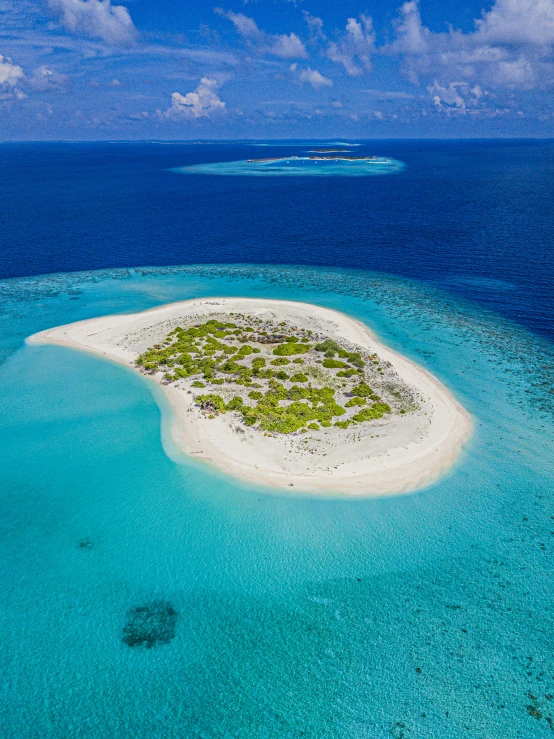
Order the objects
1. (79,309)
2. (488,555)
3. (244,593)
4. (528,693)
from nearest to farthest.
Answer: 1. (528,693)
2. (244,593)
3. (488,555)
4. (79,309)

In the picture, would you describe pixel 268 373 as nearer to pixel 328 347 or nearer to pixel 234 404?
pixel 234 404

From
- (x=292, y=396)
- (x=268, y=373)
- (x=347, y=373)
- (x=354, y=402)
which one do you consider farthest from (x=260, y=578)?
(x=347, y=373)

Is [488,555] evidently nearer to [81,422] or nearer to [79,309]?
[81,422]

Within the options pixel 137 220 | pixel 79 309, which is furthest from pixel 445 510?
pixel 137 220

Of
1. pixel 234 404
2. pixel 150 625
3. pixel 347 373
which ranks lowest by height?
pixel 150 625

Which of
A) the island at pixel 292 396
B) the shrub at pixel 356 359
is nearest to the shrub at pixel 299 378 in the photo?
the island at pixel 292 396

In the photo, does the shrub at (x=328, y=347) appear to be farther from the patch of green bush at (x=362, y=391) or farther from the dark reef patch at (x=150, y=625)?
the dark reef patch at (x=150, y=625)
